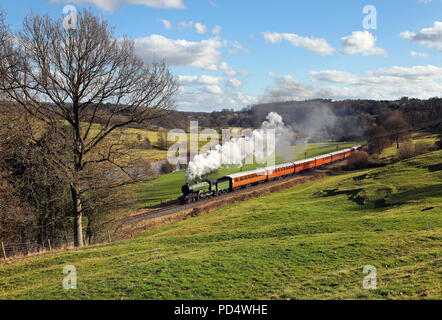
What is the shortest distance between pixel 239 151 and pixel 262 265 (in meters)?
39.6

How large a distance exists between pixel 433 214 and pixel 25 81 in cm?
2650

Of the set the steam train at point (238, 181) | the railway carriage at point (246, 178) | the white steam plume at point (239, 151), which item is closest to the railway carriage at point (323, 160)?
the steam train at point (238, 181)

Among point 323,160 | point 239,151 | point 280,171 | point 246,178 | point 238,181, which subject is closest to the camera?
point 238,181

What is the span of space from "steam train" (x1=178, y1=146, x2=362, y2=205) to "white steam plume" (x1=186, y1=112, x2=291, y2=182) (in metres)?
2.99

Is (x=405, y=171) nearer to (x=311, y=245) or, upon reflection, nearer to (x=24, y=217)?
(x=311, y=245)

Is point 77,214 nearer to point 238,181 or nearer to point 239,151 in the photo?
point 238,181

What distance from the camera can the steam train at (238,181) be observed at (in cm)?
3694

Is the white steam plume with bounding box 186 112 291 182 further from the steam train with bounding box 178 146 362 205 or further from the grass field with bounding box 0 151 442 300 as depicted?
the grass field with bounding box 0 151 442 300

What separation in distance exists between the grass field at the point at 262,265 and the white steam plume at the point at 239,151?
18842 mm

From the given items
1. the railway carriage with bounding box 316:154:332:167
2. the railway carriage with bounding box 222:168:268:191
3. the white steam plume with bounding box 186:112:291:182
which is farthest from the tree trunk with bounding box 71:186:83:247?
the railway carriage with bounding box 316:154:332:167

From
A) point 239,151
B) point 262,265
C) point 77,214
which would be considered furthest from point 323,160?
point 262,265

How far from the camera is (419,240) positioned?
14.1 metres

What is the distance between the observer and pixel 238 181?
1668 inches

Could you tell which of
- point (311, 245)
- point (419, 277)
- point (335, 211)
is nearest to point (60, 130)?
point (311, 245)
